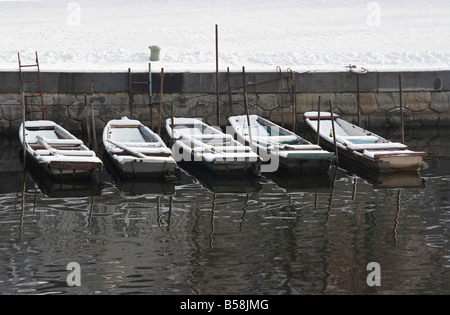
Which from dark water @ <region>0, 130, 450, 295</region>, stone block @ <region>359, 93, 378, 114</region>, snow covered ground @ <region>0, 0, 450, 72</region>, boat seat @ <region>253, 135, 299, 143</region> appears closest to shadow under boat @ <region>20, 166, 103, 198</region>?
dark water @ <region>0, 130, 450, 295</region>

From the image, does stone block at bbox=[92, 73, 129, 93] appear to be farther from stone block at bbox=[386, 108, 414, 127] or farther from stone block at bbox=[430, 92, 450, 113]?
stone block at bbox=[430, 92, 450, 113]

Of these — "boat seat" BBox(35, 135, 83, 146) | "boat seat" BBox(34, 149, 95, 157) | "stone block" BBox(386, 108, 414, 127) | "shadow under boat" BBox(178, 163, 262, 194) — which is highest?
"boat seat" BBox(35, 135, 83, 146)

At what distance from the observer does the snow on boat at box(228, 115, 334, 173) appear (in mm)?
17922

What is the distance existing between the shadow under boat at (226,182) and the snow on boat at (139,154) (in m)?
0.63

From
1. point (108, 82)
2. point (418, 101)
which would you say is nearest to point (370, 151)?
point (418, 101)

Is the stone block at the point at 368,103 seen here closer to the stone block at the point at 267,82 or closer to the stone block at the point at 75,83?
the stone block at the point at 267,82

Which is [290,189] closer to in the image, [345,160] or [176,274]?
[345,160]

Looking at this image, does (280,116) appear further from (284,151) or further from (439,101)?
(284,151)

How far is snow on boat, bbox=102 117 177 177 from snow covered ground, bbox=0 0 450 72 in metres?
3.22

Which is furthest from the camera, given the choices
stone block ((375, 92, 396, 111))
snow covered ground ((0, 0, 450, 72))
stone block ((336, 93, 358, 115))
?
snow covered ground ((0, 0, 450, 72))

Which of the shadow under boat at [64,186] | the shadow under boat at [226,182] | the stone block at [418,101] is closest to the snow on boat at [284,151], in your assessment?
the shadow under boat at [226,182]

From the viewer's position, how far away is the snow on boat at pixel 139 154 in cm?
1731

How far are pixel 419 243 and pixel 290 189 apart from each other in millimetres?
3953

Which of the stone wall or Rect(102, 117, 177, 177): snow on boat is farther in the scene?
the stone wall
